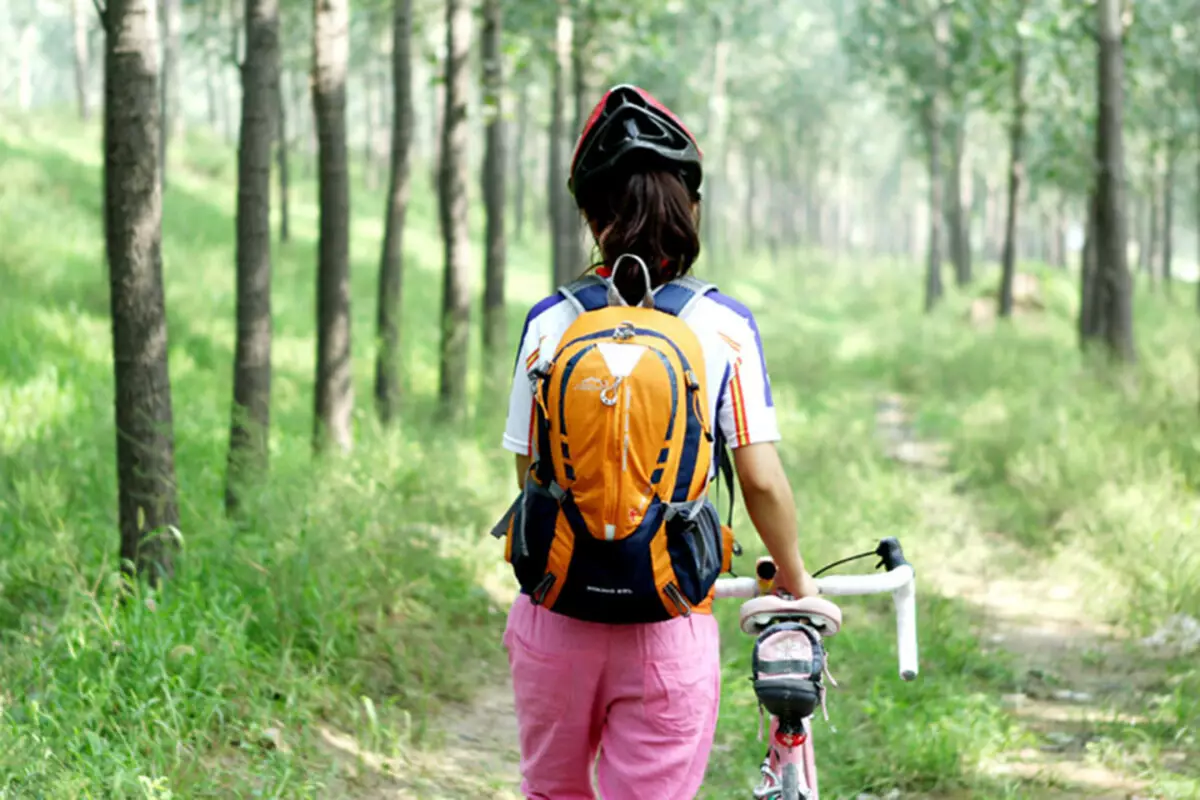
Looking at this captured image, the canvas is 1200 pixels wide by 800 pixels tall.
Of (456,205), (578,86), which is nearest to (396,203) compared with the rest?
(456,205)

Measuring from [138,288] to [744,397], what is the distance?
3734 mm

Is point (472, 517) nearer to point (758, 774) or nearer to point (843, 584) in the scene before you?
point (758, 774)

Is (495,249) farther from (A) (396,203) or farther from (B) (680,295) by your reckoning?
(B) (680,295)

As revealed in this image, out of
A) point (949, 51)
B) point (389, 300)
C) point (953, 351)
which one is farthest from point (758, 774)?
point (949, 51)

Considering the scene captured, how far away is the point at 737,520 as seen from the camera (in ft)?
29.6

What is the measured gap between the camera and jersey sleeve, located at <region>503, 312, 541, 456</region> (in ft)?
8.80

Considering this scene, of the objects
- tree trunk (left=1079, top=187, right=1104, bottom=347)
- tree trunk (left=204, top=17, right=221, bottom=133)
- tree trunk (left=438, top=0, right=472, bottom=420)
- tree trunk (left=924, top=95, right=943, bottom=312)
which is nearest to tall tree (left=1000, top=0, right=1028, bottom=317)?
tree trunk (left=1079, top=187, right=1104, bottom=347)

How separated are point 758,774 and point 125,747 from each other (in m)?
2.51

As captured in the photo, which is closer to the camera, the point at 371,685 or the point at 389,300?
the point at 371,685

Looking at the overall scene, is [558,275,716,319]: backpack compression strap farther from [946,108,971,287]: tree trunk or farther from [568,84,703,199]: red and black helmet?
[946,108,971,287]: tree trunk

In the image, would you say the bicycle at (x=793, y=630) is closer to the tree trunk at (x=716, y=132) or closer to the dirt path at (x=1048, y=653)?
the dirt path at (x=1048, y=653)

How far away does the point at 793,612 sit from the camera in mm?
2693

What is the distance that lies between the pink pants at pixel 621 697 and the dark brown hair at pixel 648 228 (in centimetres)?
72

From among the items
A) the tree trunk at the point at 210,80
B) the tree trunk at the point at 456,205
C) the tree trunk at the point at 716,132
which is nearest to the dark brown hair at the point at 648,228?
the tree trunk at the point at 456,205
